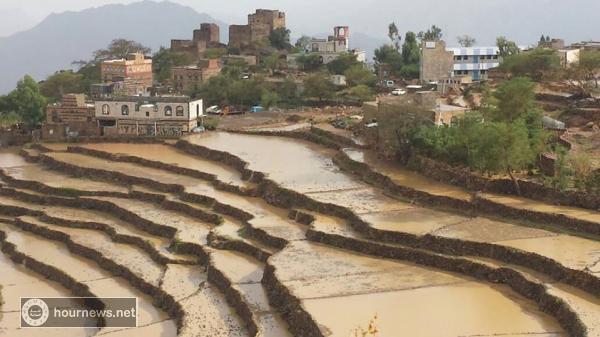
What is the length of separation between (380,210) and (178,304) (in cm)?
501

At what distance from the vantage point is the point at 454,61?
4016cm

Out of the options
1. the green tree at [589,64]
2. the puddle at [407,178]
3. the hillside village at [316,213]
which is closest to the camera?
the hillside village at [316,213]

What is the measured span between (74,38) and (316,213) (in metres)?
158

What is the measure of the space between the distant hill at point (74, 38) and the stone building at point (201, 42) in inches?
2683

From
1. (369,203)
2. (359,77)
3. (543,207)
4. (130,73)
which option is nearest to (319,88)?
(359,77)

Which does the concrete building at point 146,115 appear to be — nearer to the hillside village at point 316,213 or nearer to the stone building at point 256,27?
the hillside village at point 316,213

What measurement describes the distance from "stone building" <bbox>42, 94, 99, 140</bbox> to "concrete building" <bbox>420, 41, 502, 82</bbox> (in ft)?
50.4

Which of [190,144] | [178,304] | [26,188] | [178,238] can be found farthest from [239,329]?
[190,144]

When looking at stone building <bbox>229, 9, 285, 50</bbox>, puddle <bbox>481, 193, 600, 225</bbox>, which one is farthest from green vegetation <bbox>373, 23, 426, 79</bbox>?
puddle <bbox>481, 193, 600, 225</bbox>

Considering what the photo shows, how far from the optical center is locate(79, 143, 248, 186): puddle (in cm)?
2209

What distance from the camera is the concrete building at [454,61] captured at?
38719mm

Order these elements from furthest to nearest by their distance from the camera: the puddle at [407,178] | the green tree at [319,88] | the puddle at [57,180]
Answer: the green tree at [319,88], the puddle at [57,180], the puddle at [407,178]

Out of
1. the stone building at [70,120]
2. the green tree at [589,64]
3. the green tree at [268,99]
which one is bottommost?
the stone building at [70,120]

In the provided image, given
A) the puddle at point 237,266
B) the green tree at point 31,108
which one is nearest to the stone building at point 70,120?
the green tree at point 31,108
